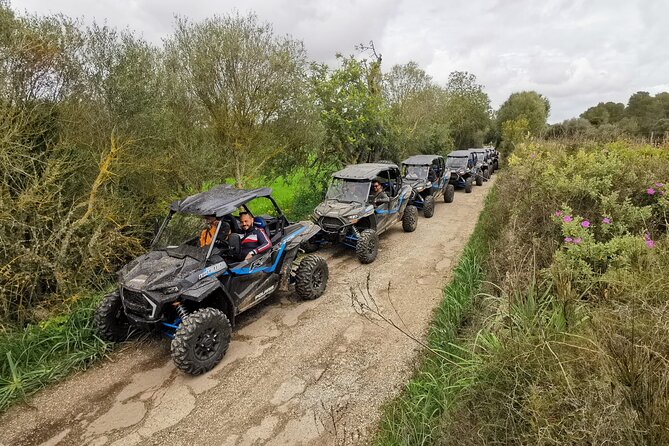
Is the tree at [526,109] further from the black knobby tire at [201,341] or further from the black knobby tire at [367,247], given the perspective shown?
the black knobby tire at [201,341]

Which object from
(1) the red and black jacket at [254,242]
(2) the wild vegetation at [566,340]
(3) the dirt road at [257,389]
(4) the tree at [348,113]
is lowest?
(3) the dirt road at [257,389]

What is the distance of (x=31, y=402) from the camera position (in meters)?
3.94

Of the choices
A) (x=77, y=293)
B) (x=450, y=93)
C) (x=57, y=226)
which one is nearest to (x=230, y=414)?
(x=77, y=293)

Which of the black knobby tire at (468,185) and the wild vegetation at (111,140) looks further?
the black knobby tire at (468,185)

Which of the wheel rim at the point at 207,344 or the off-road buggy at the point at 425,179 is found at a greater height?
the off-road buggy at the point at 425,179

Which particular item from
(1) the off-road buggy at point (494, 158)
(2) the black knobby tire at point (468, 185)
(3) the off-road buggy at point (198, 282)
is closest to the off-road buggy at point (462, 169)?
(2) the black knobby tire at point (468, 185)

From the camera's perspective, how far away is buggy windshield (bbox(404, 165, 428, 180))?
11.6 meters

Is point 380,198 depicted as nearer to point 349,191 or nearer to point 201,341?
point 349,191

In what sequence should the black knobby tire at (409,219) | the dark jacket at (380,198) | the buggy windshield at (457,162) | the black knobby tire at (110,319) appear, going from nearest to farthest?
the black knobby tire at (110,319)
the dark jacket at (380,198)
the black knobby tire at (409,219)
the buggy windshield at (457,162)

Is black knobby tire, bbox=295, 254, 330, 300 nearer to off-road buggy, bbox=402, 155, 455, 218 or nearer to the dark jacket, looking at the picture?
the dark jacket

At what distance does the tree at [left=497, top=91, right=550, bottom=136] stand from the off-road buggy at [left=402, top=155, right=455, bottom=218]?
77.1 ft

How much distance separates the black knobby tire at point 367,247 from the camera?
24.0 feet

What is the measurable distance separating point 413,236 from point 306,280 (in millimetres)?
4563

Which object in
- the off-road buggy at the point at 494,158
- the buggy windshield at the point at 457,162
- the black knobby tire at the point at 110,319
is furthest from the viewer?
the off-road buggy at the point at 494,158
